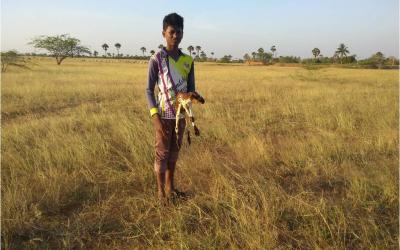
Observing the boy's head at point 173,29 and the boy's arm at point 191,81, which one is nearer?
the boy's head at point 173,29

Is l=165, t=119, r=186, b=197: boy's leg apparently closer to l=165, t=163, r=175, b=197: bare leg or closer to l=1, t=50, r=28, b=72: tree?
l=165, t=163, r=175, b=197: bare leg

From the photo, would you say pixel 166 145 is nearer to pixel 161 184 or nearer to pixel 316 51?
pixel 161 184

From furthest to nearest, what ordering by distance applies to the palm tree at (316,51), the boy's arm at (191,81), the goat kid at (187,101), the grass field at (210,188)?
the palm tree at (316,51)
the boy's arm at (191,81)
the goat kid at (187,101)
the grass field at (210,188)

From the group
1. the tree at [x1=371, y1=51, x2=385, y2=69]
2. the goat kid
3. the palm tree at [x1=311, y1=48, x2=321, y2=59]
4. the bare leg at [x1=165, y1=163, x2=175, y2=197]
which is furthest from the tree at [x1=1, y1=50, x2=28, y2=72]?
the palm tree at [x1=311, y1=48, x2=321, y2=59]

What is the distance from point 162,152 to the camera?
11.2ft

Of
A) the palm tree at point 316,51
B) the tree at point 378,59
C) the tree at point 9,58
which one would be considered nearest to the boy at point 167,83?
the tree at point 9,58

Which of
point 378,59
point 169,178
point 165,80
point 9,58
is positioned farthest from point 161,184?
point 378,59

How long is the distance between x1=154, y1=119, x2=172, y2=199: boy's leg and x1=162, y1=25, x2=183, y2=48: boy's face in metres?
0.72

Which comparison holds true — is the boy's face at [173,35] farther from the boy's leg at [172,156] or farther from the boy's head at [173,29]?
the boy's leg at [172,156]

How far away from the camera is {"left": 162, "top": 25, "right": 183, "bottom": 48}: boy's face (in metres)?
3.20

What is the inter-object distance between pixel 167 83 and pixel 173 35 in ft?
1.42

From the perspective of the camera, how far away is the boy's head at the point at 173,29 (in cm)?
A: 319

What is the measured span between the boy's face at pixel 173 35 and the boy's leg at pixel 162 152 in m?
0.72

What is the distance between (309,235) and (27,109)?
8065mm
